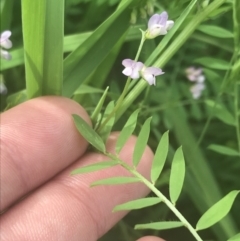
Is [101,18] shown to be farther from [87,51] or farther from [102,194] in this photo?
[102,194]

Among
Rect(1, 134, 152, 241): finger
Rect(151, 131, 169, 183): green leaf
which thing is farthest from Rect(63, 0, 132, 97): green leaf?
Rect(151, 131, 169, 183): green leaf

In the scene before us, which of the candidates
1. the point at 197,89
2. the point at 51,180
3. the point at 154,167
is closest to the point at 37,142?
the point at 51,180

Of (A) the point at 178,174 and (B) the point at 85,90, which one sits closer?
(A) the point at 178,174

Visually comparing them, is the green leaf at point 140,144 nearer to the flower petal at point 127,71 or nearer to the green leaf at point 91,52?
the flower petal at point 127,71

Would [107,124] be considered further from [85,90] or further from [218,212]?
[218,212]

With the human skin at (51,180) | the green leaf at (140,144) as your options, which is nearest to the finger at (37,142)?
the human skin at (51,180)
